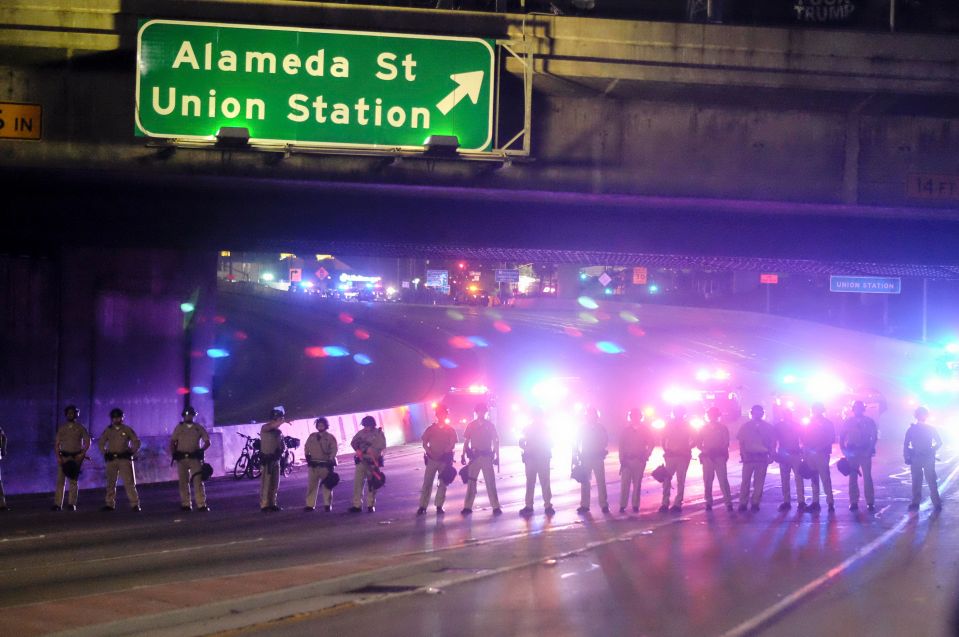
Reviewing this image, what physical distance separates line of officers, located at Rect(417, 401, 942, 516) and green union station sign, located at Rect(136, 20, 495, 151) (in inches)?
221

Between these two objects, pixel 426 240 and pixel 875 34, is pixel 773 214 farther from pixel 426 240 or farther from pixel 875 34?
pixel 426 240

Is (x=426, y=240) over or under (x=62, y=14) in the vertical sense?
under

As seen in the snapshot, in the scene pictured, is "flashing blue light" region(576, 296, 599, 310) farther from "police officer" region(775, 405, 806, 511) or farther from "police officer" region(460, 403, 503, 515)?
"police officer" region(460, 403, 503, 515)

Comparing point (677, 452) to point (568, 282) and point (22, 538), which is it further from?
point (568, 282)

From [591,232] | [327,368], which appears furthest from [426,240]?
[327,368]

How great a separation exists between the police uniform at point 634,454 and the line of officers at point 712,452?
0.02 meters

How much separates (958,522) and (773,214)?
5.79 m

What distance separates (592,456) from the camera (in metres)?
20.3

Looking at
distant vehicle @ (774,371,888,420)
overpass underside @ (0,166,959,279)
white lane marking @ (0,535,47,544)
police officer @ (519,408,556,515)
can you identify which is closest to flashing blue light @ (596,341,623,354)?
distant vehicle @ (774,371,888,420)

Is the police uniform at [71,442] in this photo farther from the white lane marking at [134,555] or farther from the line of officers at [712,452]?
the line of officers at [712,452]

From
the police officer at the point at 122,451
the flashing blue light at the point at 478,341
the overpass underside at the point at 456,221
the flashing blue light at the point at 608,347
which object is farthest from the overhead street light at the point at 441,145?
the flashing blue light at the point at 478,341

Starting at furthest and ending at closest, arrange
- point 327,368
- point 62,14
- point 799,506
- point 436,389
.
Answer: point 327,368, point 436,389, point 799,506, point 62,14

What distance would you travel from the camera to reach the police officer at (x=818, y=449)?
66.6ft

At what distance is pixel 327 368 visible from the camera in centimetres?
6272
